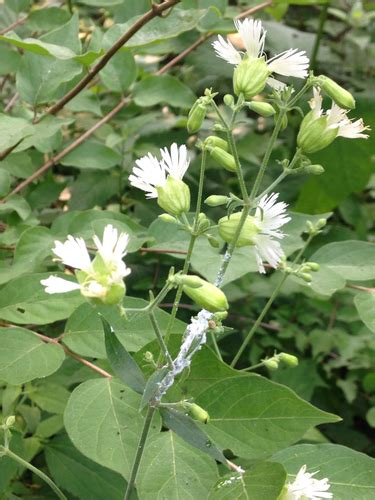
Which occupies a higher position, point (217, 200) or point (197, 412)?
point (217, 200)

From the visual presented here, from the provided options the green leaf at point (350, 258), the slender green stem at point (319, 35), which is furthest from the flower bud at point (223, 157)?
the slender green stem at point (319, 35)

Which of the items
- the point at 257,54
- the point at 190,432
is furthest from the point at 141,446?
the point at 257,54

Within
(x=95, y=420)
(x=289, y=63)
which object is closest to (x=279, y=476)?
(x=95, y=420)

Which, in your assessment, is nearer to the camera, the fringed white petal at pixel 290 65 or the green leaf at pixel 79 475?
Result: the fringed white petal at pixel 290 65

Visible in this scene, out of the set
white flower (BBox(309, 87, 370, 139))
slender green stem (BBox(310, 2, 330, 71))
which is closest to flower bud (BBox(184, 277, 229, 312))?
white flower (BBox(309, 87, 370, 139))

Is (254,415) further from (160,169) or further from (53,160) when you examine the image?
(53,160)

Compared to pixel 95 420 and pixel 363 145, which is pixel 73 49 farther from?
pixel 363 145

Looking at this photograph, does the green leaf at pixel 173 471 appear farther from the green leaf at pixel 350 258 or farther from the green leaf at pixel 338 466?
the green leaf at pixel 350 258
